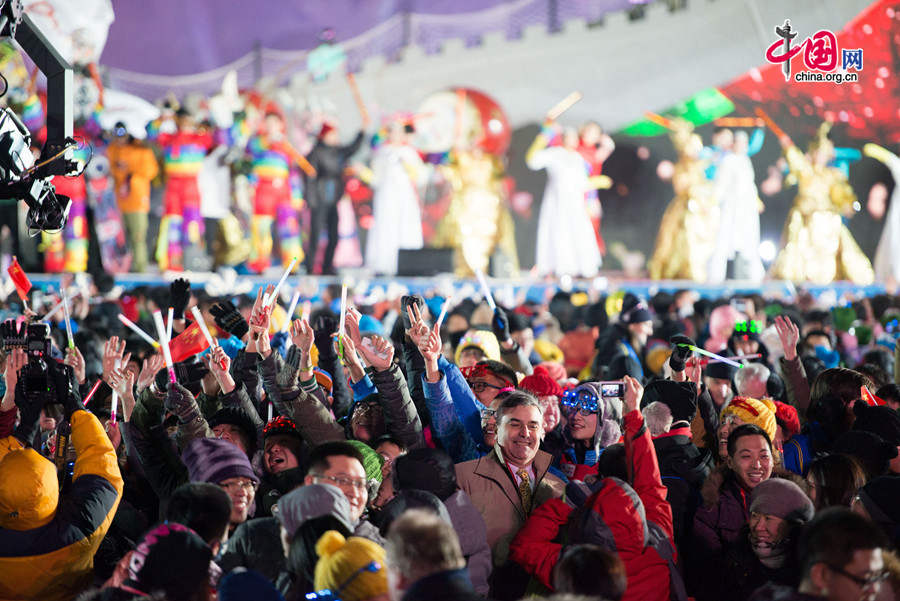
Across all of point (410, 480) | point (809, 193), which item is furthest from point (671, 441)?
point (809, 193)

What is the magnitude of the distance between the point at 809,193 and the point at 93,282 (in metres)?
11.1

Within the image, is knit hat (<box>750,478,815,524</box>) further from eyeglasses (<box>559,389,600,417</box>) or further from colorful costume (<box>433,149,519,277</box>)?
colorful costume (<box>433,149,519,277</box>)

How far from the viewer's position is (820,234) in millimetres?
15828

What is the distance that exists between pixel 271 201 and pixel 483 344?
8995mm

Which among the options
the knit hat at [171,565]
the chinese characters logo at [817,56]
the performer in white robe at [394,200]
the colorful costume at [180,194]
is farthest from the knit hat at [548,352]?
the performer in white robe at [394,200]

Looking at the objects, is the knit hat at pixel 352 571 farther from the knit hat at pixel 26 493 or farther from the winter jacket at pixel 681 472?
the winter jacket at pixel 681 472

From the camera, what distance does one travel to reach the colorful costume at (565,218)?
1500 cm

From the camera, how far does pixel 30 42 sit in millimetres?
3854

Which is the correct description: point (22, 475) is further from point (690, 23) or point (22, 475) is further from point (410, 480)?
point (690, 23)

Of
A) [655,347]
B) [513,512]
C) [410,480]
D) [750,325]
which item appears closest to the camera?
[410,480]

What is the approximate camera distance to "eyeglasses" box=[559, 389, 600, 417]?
3.60 metres

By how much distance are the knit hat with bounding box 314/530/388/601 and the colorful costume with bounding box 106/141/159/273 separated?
11.1 m

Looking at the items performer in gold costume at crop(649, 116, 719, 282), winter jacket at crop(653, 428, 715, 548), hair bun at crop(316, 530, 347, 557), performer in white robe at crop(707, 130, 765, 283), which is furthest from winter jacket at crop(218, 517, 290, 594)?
performer in white robe at crop(707, 130, 765, 283)

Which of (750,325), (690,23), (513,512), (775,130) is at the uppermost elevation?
(690,23)
